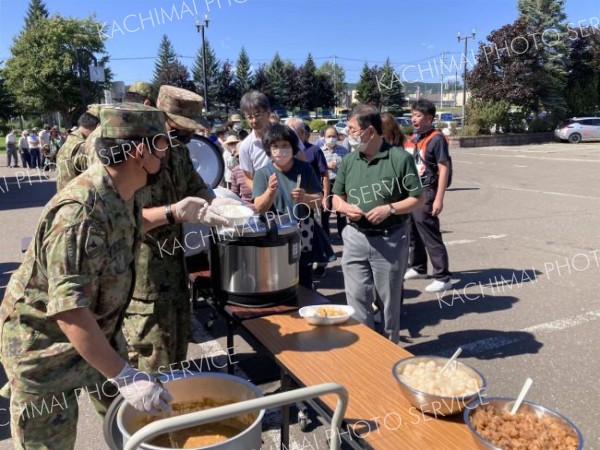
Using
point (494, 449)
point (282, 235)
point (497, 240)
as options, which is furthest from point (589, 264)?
point (494, 449)

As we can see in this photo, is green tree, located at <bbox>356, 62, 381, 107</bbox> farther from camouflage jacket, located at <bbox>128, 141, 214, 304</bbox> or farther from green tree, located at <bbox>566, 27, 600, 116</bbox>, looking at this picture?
camouflage jacket, located at <bbox>128, 141, 214, 304</bbox>

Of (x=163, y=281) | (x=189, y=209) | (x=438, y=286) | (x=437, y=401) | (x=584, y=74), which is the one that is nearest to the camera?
(x=437, y=401)

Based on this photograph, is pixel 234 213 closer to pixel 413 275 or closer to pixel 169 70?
pixel 413 275

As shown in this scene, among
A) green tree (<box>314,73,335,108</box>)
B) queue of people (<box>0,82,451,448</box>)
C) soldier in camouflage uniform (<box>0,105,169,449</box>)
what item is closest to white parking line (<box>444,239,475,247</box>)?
queue of people (<box>0,82,451,448</box>)

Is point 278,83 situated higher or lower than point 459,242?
higher

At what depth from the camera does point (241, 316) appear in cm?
257

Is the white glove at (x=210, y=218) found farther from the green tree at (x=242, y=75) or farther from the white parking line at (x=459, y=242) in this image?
the green tree at (x=242, y=75)

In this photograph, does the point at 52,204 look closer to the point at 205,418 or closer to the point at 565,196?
the point at 205,418

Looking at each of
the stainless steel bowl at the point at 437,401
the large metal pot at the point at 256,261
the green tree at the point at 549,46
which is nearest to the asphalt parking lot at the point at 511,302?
the large metal pot at the point at 256,261

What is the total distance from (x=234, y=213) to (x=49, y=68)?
155ft

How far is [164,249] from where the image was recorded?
2463 mm

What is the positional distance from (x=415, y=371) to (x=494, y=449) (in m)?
0.51

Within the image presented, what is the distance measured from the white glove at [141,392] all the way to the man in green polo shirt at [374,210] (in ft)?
6.36

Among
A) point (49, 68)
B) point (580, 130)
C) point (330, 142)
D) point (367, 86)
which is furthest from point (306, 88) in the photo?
point (330, 142)
